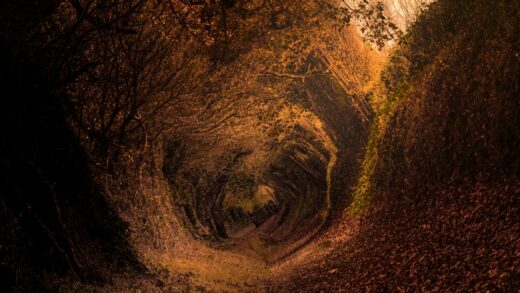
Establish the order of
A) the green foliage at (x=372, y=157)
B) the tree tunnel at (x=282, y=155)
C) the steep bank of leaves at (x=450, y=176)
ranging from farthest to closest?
the tree tunnel at (x=282, y=155) → the green foliage at (x=372, y=157) → the steep bank of leaves at (x=450, y=176)

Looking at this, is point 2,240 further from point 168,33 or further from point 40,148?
point 168,33

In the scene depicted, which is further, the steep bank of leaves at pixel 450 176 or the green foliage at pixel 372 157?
the green foliage at pixel 372 157

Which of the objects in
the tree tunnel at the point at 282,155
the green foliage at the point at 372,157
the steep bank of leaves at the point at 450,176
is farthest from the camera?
the tree tunnel at the point at 282,155

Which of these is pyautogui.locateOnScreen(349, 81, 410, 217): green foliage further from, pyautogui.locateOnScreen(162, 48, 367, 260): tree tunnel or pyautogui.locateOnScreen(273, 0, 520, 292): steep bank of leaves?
pyautogui.locateOnScreen(162, 48, 367, 260): tree tunnel

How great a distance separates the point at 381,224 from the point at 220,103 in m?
9.51

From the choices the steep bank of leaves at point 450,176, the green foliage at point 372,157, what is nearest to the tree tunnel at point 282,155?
the green foliage at point 372,157

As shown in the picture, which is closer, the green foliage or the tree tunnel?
the green foliage

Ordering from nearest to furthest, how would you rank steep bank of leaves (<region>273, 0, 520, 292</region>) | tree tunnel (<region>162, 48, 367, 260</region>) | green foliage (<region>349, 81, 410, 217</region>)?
steep bank of leaves (<region>273, 0, 520, 292</region>) < green foliage (<region>349, 81, 410, 217</region>) < tree tunnel (<region>162, 48, 367, 260</region>)

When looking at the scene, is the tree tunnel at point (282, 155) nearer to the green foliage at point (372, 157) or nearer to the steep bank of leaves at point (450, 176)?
the green foliage at point (372, 157)

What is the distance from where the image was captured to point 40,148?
7262mm

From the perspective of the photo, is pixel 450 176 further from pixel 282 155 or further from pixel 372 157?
pixel 282 155

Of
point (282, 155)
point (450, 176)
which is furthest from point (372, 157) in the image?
point (282, 155)

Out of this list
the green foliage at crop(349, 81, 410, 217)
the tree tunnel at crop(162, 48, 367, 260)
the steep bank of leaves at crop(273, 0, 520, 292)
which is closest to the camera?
the steep bank of leaves at crop(273, 0, 520, 292)

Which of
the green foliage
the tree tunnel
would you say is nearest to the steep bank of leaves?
the green foliage
